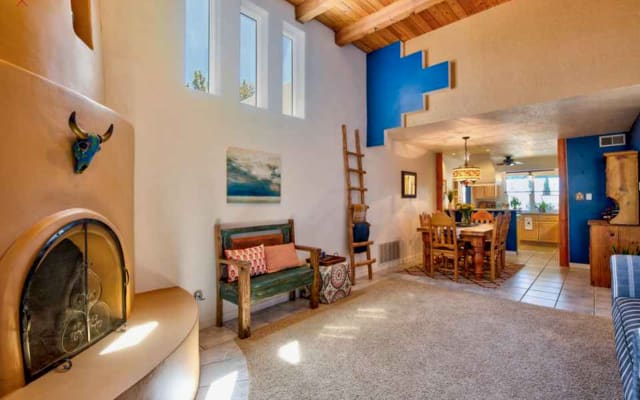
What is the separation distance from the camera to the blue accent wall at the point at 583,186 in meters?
5.45

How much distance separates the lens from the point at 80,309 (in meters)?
1.67

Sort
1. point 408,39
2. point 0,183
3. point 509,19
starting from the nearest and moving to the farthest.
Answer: point 0,183
point 509,19
point 408,39

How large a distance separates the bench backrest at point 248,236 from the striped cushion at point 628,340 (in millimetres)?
2986

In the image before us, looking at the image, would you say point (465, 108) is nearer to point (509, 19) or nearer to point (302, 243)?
point (509, 19)

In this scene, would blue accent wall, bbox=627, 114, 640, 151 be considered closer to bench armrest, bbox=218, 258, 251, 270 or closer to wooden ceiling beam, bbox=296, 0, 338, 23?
wooden ceiling beam, bbox=296, 0, 338, 23

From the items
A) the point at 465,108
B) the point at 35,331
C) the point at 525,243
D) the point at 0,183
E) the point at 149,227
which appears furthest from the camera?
the point at 525,243

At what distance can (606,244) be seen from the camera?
172 inches

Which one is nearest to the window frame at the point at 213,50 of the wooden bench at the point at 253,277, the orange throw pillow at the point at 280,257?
the wooden bench at the point at 253,277

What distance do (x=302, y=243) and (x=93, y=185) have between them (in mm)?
2749

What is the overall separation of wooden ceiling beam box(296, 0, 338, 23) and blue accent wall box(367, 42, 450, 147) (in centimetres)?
155

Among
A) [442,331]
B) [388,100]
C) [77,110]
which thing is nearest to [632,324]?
[442,331]

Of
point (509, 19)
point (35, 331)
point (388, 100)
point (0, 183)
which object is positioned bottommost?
point (35, 331)

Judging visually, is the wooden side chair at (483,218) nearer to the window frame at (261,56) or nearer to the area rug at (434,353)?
the area rug at (434,353)

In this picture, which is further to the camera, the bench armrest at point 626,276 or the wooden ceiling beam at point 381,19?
the wooden ceiling beam at point 381,19
